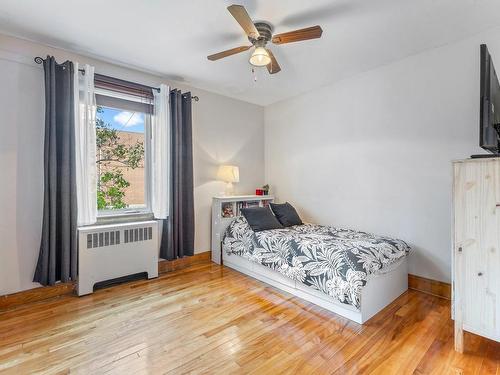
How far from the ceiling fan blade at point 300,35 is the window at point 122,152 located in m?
1.88

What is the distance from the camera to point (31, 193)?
247 centimetres

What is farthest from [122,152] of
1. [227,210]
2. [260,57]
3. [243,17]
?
[243,17]

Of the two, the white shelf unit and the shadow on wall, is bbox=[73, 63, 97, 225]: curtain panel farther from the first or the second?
the white shelf unit

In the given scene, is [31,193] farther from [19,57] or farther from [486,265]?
[486,265]

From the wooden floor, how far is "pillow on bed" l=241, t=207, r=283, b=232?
83 cm

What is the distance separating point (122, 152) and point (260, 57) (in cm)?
201

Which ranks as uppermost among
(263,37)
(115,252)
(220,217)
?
(263,37)

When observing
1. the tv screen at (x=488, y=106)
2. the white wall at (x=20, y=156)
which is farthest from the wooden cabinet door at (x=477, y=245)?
the white wall at (x=20, y=156)

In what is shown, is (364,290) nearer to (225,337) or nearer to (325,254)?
(325,254)

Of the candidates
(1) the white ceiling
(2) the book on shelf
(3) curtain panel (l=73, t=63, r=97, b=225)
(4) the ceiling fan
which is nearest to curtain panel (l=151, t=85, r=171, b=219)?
(1) the white ceiling

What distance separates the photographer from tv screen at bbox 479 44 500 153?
5.09 feet

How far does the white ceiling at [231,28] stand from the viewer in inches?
77.8

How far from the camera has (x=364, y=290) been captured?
6.89 ft

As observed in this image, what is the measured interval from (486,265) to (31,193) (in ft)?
12.1
